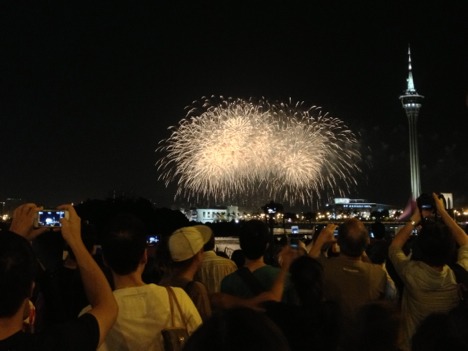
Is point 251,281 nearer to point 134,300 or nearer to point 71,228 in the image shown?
point 134,300

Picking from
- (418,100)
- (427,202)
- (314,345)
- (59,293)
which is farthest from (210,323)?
(418,100)

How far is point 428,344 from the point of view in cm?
232

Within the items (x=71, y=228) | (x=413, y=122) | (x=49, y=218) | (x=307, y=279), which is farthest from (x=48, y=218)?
(x=413, y=122)

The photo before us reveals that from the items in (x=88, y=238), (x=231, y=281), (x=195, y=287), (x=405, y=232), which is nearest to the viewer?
(x=195, y=287)

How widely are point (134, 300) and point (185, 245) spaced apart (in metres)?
1.40

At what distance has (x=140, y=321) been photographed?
131 inches

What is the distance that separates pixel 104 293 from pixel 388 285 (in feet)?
11.5

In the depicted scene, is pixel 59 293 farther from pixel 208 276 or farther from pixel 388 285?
pixel 388 285

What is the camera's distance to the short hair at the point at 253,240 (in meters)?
5.07

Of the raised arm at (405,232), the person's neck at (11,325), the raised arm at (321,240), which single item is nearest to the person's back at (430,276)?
the raised arm at (405,232)

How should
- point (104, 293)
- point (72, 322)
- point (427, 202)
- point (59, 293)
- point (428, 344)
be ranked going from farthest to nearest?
point (427, 202), point (59, 293), point (104, 293), point (72, 322), point (428, 344)

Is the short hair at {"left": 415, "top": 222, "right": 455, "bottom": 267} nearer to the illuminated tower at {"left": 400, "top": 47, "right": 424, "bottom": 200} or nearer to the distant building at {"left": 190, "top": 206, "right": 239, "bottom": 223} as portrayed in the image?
the illuminated tower at {"left": 400, "top": 47, "right": 424, "bottom": 200}

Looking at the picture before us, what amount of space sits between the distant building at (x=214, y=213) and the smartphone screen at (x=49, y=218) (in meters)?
144

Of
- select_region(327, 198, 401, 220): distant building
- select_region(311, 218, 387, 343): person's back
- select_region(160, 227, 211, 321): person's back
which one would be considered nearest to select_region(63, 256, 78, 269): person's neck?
select_region(160, 227, 211, 321): person's back
